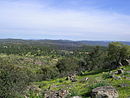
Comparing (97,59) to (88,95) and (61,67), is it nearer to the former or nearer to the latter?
(61,67)

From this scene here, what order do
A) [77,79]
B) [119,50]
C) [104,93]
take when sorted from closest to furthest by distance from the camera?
[104,93], [77,79], [119,50]

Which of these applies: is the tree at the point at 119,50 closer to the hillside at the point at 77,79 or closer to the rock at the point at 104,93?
the hillside at the point at 77,79

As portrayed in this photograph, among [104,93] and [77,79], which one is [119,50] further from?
[104,93]

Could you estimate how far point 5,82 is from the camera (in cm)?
1958

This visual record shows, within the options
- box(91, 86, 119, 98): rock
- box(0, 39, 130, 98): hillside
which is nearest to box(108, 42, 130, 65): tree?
box(0, 39, 130, 98): hillside

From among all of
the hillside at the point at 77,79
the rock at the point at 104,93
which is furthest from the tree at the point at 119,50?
the rock at the point at 104,93

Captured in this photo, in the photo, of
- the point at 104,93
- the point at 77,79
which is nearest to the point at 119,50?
the point at 77,79

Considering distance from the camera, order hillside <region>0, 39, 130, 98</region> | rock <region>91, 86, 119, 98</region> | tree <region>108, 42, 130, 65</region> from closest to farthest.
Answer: rock <region>91, 86, 119, 98</region>
hillside <region>0, 39, 130, 98</region>
tree <region>108, 42, 130, 65</region>

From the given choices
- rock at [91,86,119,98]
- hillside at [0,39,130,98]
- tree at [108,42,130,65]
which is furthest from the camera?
tree at [108,42,130,65]

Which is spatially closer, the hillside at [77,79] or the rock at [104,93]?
the rock at [104,93]

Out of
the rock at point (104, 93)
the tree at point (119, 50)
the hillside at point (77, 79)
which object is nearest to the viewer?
the rock at point (104, 93)

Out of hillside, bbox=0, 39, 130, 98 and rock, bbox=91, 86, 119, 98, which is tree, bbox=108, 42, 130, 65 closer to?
hillside, bbox=0, 39, 130, 98

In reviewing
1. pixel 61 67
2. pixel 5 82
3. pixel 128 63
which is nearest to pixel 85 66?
pixel 61 67

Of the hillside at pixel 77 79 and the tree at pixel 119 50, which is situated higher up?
the tree at pixel 119 50
